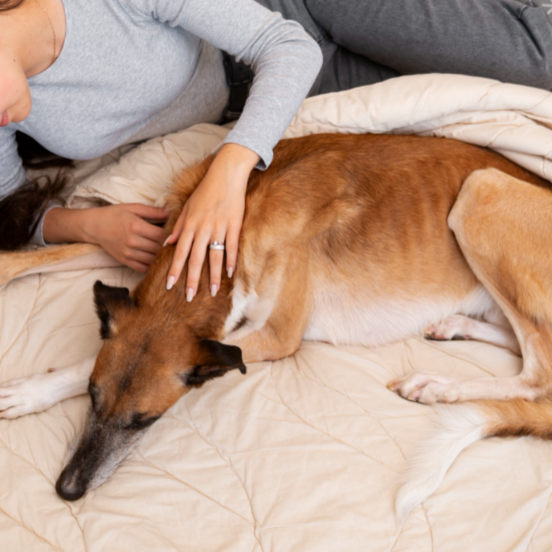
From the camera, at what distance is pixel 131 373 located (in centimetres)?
159

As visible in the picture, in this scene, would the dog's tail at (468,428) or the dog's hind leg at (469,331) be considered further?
the dog's hind leg at (469,331)

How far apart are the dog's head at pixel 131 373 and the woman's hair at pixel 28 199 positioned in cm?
92

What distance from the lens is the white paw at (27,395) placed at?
183cm

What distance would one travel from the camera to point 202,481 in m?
1.70

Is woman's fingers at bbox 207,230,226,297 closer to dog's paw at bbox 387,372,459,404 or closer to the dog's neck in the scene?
the dog's neck

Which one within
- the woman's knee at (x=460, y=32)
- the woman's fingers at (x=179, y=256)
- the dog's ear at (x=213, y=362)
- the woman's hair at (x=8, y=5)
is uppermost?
the woman's knee at (x=460, y=32)

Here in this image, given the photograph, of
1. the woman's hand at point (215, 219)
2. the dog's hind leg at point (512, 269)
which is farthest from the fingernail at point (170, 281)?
the dog's hind leg at point (512, 269)

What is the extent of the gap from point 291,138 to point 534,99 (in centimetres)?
116

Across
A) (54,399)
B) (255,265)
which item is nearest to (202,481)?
(54,399)

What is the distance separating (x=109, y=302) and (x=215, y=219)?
18.8 inches

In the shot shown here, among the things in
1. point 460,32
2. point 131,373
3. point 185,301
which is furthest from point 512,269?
point 131,373

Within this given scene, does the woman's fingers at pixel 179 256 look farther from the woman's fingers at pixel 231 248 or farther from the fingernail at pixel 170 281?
the woman's fingers at pixel 231 248

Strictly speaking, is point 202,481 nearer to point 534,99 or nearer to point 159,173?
point 159,173

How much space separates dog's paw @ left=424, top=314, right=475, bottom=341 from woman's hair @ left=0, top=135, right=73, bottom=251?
1.98 m
